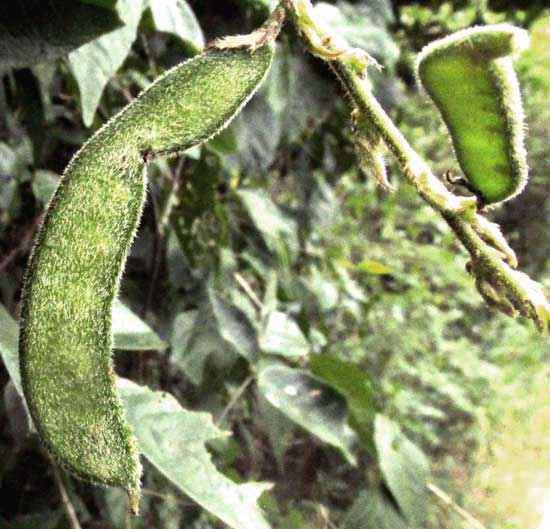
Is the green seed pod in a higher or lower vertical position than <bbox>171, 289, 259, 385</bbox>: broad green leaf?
higher

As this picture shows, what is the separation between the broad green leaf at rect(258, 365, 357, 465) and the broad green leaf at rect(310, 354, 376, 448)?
0.05ft

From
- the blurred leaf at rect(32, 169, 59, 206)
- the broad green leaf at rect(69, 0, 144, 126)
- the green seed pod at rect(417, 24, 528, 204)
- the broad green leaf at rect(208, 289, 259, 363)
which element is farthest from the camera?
the broad green leaf at rect(208, 289, 259, 363)

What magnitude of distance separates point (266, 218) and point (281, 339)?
0.97 feet

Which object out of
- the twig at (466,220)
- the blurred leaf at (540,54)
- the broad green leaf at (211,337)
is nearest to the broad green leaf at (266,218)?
the broad green leaf at (211,337)

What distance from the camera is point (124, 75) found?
111cm

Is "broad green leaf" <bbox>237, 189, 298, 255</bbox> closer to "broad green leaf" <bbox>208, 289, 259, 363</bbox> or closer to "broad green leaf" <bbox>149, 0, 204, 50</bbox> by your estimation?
"broad green leaf" <bbox>208, 289, 259, 363</bbox>

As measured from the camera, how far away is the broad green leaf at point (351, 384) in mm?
917

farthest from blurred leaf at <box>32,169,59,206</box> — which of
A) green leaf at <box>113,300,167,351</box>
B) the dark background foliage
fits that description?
green leaf at <box>113,300,167,351</box>

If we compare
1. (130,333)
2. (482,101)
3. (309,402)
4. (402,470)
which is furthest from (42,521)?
(482,101)

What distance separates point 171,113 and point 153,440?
11.5 inches

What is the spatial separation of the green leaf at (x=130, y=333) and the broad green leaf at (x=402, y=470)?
0.37 meters

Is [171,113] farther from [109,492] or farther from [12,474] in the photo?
[12,474]

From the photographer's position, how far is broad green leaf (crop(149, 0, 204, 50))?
2.29 feet

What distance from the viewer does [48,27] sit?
0.59 m
